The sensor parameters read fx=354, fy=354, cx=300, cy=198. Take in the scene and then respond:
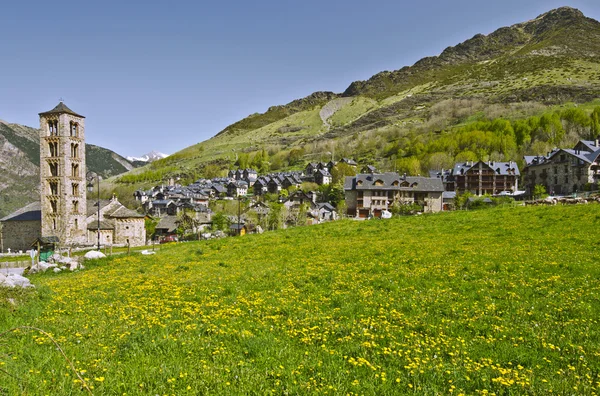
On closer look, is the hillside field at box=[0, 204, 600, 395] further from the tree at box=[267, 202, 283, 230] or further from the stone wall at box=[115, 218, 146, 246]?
the tree at box=[267, 202, 283, 230]

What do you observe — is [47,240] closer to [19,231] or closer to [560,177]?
[19,231]

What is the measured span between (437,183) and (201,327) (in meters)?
102

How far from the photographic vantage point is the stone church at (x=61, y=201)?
62000 mm

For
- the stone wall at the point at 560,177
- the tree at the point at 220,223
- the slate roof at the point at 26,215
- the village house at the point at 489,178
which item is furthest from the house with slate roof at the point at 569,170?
the slate roof at the point at 26,215

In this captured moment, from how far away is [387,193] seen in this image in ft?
334

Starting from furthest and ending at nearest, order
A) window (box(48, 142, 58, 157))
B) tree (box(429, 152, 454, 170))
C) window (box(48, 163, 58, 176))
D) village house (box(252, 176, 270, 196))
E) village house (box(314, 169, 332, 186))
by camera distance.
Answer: village house (box(314, 169, 332, 186)) → village house (box(252, 176, 270, 196)) → tree (box(429, 152, 454, 170)) → window (box(48, 163, 58, 176)) → window (box(48, 142, 58, 157))

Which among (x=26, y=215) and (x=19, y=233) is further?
(x=26, y=215)

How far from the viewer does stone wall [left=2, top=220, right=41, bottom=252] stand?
2537 inches

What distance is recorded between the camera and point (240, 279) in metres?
17.7

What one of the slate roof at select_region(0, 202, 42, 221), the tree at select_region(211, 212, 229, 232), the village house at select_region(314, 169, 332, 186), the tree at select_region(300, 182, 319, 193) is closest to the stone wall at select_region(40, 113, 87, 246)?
the slate roof at select_region(0, 202, 42, 221)

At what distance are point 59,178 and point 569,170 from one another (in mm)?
117702

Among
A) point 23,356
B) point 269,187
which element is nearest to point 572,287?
point 23,356

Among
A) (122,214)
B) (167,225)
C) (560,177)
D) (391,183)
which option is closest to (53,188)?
(122,214)

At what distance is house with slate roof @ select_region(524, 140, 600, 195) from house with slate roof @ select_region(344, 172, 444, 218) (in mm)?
30757
